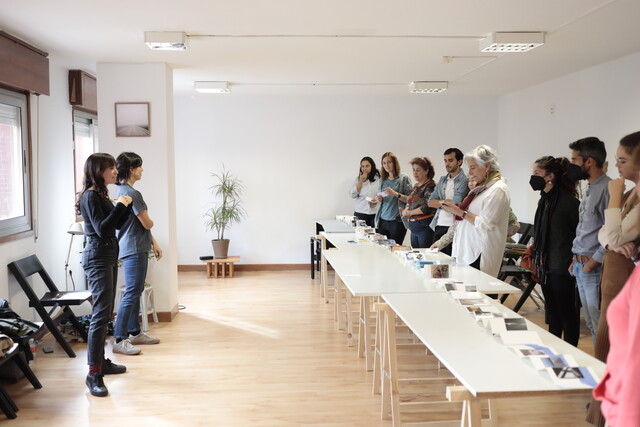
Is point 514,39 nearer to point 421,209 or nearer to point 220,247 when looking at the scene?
point 421,209

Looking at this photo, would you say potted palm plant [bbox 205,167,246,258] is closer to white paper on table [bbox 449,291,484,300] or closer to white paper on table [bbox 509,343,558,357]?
white paper on table [bbox 449,291,484,300]

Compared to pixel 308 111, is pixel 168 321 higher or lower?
lower

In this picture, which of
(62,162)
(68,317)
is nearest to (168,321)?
(68,317)

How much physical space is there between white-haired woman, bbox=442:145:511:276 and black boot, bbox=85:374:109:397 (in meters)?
2.58

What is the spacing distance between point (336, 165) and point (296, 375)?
197 inches

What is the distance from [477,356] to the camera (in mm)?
2266

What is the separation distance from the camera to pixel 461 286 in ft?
10.6

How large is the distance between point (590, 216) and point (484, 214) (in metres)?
0.68

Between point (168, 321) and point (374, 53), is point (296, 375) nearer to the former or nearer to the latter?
point (168, 321)

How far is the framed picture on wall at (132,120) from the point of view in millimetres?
5770

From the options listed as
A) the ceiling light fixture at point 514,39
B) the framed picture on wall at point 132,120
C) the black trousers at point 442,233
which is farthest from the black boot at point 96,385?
the ceiling light fixture at point 514,39

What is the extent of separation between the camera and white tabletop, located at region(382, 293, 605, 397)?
6.56 ft

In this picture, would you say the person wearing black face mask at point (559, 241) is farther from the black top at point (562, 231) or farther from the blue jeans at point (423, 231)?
the blue jeans at point (423, 231)

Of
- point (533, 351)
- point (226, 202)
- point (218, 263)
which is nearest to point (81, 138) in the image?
point (226, 202)
